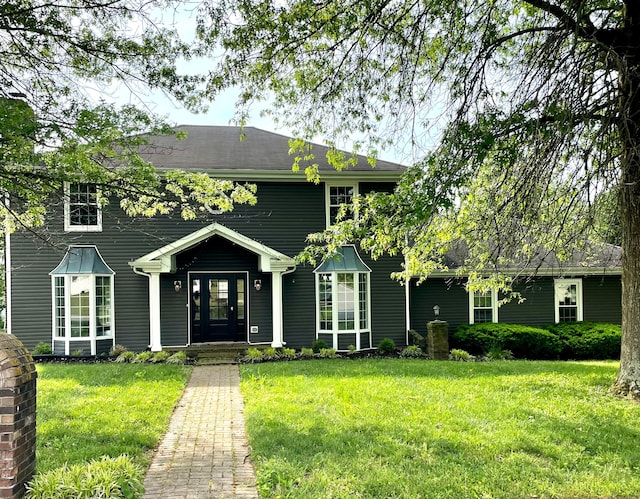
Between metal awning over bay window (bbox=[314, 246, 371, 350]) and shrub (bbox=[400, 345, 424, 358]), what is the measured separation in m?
1.36

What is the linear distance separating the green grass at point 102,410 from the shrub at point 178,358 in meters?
1.03

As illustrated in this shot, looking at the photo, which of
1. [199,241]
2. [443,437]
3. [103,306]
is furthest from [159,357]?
[443,437]

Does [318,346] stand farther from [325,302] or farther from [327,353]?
[325,302]

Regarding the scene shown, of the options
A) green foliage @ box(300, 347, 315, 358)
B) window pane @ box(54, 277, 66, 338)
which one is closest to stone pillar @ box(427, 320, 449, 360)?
green foliage @ box(300, 347, 315, 358)

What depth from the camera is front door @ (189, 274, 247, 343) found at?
15.1m

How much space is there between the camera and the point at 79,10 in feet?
22.9

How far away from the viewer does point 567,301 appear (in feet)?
58.0

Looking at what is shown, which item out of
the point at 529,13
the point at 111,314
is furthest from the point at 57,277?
the point at 529,13

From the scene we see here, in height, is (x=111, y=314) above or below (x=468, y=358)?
above

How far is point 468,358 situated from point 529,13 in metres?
9.00

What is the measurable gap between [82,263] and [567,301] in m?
16.2

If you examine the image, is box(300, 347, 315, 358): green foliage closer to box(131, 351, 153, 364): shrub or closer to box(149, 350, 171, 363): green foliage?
box(149, 350, 171, 363): green foliage

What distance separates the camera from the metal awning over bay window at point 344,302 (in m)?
15.0

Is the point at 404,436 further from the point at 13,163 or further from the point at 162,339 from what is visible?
the point at 162,339
